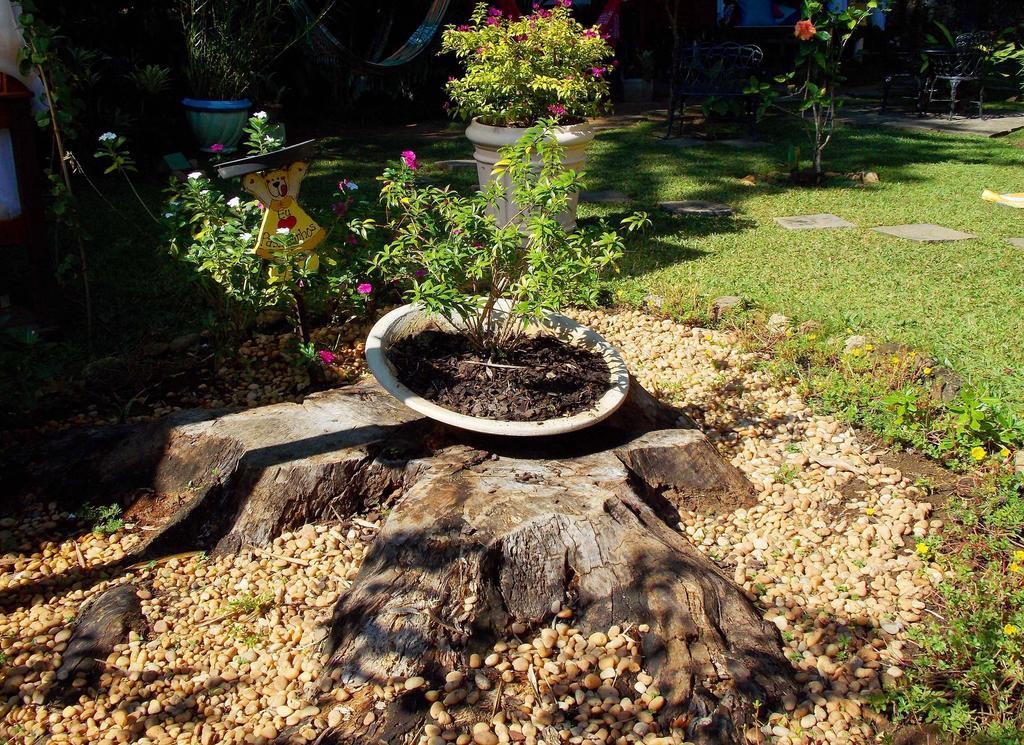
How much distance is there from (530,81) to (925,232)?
2.90m

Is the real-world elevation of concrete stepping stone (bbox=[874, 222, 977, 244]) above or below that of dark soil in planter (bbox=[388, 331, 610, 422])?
below

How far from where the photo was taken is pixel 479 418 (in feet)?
9.61

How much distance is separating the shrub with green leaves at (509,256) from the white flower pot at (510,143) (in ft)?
6.69

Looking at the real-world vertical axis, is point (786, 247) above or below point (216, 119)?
Answer: below

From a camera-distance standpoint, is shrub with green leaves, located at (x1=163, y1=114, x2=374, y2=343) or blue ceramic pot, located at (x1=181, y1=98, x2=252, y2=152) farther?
blue ceramic pot, located at (x1=181, y1=98, x2=252, y2=152)

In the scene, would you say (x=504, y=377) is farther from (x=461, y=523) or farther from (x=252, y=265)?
(x=252, y=265)

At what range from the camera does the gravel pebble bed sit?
2.17 metres

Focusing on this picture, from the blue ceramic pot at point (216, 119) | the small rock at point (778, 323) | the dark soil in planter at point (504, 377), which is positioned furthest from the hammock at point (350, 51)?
the dark soil in planter at point (504, 377)

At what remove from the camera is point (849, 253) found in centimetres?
571

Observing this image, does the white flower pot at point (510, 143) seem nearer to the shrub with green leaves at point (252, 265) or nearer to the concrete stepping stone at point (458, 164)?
the shrub with green leaves at point (252, 265)

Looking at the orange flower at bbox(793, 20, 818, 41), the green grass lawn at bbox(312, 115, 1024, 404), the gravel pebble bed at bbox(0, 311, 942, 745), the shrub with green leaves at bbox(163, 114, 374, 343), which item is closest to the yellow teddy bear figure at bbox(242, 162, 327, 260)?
the shrub with green leaves at bbox(163, 114, 374, 343)

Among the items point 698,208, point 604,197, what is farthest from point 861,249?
point 604,197

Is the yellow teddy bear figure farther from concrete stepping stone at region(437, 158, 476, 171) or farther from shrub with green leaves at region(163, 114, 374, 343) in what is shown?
concrete stepping stone at region(437, 158, 476, 171)

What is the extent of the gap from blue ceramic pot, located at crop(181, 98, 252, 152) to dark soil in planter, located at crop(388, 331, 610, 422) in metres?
5.06
